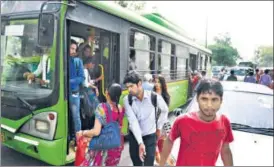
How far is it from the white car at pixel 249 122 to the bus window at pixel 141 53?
174 cm

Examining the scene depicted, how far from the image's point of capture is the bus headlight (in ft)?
12.5

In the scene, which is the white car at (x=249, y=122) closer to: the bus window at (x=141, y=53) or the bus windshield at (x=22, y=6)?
the bus window at (x=141, y=53)

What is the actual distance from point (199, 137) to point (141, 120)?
130 cm

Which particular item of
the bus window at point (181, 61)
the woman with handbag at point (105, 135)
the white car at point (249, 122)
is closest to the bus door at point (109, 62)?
the white car at point (249, 122)

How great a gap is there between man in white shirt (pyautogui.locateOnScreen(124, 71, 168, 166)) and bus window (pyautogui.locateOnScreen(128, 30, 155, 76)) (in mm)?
2165

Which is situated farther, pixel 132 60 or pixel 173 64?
pixel 173 64

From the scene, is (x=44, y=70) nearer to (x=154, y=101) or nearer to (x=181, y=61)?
(x=154, y=101)

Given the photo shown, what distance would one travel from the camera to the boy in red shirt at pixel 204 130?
180 centimetres

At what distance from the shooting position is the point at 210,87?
1.80m

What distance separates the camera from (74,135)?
4.17 metres

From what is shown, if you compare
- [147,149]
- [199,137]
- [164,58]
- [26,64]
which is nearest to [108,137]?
[147,149]

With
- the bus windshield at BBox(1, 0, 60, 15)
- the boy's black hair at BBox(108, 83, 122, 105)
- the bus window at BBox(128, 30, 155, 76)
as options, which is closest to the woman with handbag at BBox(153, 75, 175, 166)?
the boy's black hair at BBox(108, 83, 122, 105)

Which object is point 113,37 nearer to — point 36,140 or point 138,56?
point 138,56

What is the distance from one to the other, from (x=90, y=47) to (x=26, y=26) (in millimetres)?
1160
